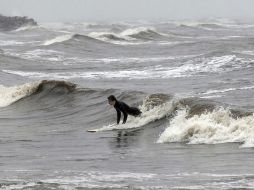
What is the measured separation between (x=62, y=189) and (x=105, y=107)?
12.0m

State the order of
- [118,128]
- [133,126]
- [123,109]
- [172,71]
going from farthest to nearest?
[172,71], [133,126], [123,109], [118,128]

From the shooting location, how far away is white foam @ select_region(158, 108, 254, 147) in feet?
52.6

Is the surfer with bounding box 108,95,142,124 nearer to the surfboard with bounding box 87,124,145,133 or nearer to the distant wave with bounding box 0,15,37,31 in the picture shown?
the surfboard with bounding box 87,124,145,133

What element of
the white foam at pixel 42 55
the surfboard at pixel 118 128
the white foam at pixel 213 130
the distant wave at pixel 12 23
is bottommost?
the surfboard at pixel 118 128

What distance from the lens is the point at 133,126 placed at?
19719 mm

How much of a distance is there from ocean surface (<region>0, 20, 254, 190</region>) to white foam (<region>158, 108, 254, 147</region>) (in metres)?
0.03

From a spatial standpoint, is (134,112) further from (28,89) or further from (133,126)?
(28,89)

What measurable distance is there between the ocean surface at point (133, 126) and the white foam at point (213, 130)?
0.03m

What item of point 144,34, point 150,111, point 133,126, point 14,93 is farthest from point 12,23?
point 133,126

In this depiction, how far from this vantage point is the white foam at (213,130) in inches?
631

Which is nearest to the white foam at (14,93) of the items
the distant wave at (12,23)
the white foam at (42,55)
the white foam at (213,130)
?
the white foam at (213,130)

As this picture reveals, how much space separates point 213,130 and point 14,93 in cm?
1352

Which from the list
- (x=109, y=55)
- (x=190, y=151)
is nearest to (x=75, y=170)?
(x=190, y=151)

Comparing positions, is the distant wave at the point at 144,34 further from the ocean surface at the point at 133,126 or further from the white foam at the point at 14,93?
the white foam at the point at 14,93
